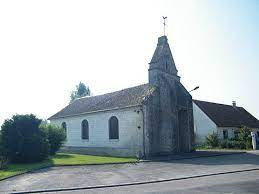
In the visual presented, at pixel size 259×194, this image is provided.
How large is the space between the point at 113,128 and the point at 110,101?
11.7 ft

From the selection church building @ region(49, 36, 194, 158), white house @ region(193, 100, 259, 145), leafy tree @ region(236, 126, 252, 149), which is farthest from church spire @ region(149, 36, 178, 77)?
white house @ region(193, 100, 259, 145)

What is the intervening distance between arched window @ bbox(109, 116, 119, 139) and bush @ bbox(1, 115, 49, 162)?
794cm

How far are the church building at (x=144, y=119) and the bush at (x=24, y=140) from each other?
315 inches

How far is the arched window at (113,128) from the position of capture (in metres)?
31.0

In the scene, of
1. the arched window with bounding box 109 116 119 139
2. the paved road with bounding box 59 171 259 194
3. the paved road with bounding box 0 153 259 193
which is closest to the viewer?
the paved road with bounding box 59 171 259 194

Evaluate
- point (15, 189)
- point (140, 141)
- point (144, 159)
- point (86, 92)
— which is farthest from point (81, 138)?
point (86, 92)

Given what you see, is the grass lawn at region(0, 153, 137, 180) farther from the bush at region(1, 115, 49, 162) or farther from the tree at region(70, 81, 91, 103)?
the tree at region(70, 81, 91, 103)

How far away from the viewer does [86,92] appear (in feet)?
251

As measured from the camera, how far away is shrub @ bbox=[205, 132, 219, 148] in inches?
1548

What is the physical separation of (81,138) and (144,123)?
10.3 m

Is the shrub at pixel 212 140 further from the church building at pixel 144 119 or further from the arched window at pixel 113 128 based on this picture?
the arched window at pixel 113 128

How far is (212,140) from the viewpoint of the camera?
3953 centimetres

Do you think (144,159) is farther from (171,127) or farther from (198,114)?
(198,114)

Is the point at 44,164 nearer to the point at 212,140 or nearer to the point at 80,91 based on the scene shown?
the point at 212,140
